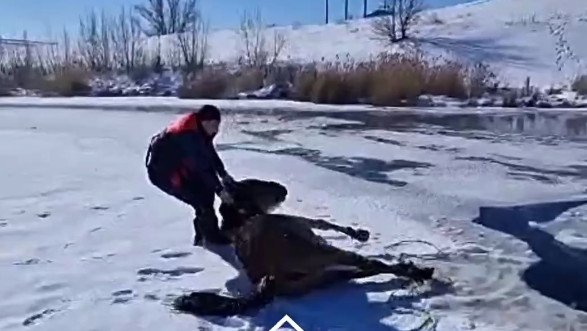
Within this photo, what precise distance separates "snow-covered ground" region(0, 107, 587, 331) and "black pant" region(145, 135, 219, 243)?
24 centimetres

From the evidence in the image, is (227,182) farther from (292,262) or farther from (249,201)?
(292,262)

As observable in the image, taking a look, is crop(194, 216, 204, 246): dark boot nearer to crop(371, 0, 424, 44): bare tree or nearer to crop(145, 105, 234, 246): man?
crop(145, 105, 234, 246): man

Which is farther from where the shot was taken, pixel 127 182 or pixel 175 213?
pixel 127 182

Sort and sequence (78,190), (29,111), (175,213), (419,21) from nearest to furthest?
(175,213)
(78,190)
(29,111)
(419,21)

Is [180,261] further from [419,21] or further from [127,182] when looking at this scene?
[419,21]

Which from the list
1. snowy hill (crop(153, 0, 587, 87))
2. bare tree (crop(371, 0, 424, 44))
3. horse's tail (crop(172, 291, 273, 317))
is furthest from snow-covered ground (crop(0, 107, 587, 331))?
bare tree (crop(371, 0, 424, 44))

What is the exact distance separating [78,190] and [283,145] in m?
4.28

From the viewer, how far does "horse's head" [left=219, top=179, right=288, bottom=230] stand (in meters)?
5.52

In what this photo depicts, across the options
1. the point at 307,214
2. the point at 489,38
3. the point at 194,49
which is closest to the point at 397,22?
the point at 489,38

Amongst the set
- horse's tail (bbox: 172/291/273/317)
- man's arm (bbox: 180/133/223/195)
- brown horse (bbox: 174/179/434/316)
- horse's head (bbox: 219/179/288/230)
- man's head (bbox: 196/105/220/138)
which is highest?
man's head (bbox: 196/105/220/138)

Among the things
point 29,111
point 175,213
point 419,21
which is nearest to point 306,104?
point 29,111

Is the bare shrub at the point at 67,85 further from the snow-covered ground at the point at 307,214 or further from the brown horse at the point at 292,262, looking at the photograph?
the brown horse at the point at 292,262

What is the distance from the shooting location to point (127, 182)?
839 cm

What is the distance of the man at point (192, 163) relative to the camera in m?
5.42
